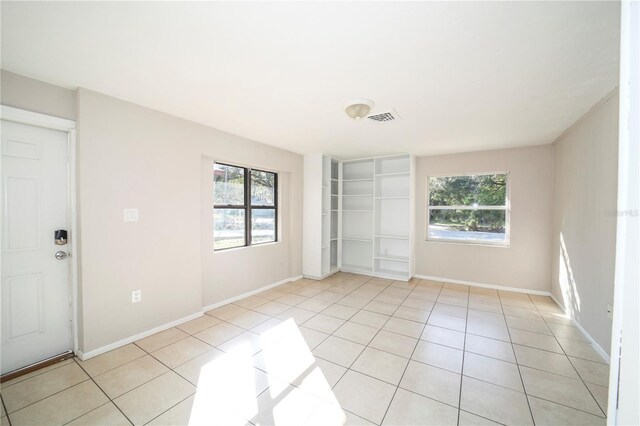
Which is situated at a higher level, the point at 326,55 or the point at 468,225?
the point at 326,55

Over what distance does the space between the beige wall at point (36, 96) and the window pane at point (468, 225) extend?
5.31m

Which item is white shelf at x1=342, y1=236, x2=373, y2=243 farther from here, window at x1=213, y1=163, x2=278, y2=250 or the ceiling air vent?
the ceiling air vent

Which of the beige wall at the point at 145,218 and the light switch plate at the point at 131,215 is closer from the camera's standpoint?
the beige wall at the point at 145,218

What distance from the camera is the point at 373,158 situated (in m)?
5.18

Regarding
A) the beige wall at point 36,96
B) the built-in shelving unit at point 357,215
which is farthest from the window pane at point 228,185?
the built-in shelving unit at point 357,215

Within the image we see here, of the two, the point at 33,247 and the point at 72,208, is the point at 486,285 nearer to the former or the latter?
the point at 72,208

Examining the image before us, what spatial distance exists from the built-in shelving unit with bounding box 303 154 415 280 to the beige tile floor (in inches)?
70.3

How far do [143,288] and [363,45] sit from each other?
305 centimetres

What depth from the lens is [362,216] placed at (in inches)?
216

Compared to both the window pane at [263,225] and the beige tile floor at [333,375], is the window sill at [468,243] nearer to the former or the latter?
the beige tile floor at [333,375]

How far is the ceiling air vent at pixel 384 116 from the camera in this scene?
2.75 meters

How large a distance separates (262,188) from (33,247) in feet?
8.94

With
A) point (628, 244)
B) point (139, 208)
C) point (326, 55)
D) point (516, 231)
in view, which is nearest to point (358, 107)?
point (326, 55)

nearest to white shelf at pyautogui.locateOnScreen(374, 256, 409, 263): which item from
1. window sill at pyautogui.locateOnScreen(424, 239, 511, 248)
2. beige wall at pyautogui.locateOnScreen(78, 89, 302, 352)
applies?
window sill at pyautogui.locateOnScreen(424, 239, 511, 248)
